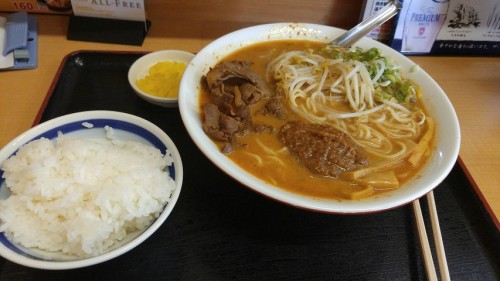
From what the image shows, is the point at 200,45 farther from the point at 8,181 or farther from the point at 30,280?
the point at 30,280

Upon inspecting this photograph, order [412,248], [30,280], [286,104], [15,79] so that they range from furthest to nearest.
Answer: [15,79] → [286,104] → [412,248] → [30,280]

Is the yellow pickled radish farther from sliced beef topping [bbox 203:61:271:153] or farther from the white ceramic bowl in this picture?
sliced beef topping [bbox 203:61:271:153]

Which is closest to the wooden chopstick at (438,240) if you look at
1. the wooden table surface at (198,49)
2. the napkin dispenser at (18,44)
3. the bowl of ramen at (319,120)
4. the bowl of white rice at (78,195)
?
the bowl of ramen at (319,120)

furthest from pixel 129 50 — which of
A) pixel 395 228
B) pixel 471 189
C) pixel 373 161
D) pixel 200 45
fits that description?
pixel 471 189

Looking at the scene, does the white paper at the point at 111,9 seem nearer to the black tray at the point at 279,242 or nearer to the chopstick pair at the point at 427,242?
the black tray at the point at 279,242

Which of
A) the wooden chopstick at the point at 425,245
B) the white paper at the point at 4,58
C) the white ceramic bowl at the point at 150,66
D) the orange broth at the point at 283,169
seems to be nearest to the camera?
the wooden chopstick at the point at 425,245

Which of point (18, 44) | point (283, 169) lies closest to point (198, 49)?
point (18, 44)

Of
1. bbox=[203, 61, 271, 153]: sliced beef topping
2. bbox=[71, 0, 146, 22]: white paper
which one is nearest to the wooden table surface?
bbox=[71, 0, 146, 22]: white paper
